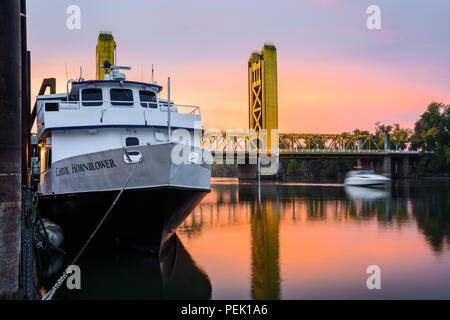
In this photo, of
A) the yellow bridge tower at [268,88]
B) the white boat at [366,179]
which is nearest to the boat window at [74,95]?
the white boat at [366,179]

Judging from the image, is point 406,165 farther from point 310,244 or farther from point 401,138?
point 310,244

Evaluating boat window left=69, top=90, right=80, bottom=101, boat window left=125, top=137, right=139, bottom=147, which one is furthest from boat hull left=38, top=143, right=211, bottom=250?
boat window left=69, top=90, right=80, bottom=101

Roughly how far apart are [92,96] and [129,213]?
542 centimetres

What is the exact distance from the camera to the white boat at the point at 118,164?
12.1 metres

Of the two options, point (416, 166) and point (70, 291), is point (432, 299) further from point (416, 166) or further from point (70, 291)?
point (416, 166)

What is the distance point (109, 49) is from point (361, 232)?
41300mm

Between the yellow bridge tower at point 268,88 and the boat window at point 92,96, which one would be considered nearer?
the boat window at point 92,96

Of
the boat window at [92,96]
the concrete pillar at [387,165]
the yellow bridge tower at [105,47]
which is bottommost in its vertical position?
the concrete pillar at [387,165]

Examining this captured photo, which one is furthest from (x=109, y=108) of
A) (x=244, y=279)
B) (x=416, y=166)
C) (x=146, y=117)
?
(x=416, y=166)

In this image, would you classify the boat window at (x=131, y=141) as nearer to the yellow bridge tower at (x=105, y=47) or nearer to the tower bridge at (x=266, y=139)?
the yellow bridge tower at (x=105, y=47)

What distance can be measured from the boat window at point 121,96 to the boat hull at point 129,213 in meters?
4.08

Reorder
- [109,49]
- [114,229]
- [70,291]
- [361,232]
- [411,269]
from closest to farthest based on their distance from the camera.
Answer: [70,291] < [411,269] < [114,229] < [361,232] < [109,49]

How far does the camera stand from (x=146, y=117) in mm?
14797

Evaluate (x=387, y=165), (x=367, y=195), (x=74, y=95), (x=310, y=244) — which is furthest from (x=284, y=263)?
(x=387, y=165)
